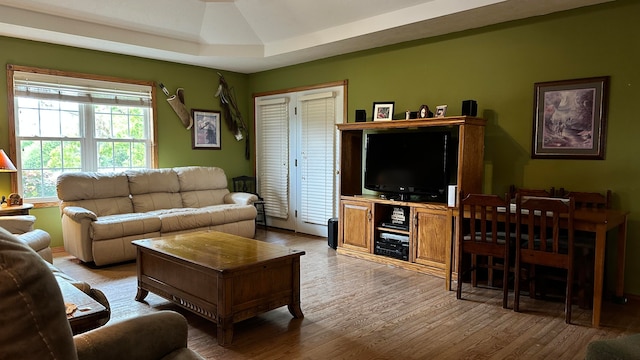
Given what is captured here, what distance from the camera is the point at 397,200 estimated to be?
15.3 ft

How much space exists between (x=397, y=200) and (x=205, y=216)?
2309 millimetres

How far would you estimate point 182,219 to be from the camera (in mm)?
5012

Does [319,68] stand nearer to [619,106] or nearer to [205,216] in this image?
[205,216]

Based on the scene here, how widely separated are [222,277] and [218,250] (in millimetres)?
548

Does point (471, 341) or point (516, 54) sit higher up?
point (516, 54)

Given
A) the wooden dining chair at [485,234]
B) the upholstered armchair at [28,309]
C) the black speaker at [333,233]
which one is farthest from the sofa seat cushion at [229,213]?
the upholstered armchair at [28,309]

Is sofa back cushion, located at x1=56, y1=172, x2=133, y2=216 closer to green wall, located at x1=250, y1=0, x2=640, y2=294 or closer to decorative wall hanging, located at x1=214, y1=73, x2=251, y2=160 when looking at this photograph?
decorative wall hanging, located at x1=214, y1=73, x2=251, y2=160

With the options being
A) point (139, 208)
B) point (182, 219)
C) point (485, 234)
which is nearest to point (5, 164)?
point (139, 208)

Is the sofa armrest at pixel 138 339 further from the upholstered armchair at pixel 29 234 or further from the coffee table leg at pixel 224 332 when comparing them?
the upholstered armchair at pixel 29 234

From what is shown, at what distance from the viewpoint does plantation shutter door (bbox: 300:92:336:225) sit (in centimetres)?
587

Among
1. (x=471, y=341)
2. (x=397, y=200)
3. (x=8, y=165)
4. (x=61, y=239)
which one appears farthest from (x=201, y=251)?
(x=61, y=239)

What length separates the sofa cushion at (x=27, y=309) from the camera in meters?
0.87

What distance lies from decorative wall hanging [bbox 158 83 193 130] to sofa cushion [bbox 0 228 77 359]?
5.55 m

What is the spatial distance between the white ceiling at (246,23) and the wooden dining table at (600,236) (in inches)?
71.3
